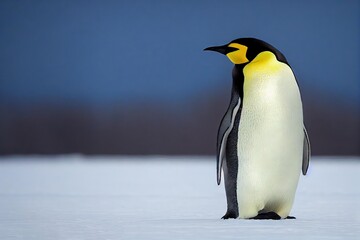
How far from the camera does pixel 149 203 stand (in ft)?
22.5

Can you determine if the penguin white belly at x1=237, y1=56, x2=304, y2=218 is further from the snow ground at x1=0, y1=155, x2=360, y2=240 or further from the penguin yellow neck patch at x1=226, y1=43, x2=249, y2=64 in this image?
the snow ground at x1=0, y1=155, x2=360, y2=240

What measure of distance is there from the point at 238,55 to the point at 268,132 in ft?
1.69

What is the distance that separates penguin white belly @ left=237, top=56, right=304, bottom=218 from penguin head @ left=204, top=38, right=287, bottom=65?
60 millimetres

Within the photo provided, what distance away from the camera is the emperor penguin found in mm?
5098

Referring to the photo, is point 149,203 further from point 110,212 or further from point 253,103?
point 253,103

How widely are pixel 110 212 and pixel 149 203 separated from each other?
3.82 feet

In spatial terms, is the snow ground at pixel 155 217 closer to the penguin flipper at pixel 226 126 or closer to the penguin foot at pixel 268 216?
the penguin foot at pixel 268 216

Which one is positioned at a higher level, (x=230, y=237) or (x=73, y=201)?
(x=230, y=237)

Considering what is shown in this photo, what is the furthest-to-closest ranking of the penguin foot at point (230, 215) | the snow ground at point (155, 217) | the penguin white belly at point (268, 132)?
the penguin foot at point (230, 215), the penguin white belly at point (268, 132), the snow ground at point (155, 217)

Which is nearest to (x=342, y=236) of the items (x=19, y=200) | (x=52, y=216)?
(x=52, y=216)

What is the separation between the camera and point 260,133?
5.11 metres

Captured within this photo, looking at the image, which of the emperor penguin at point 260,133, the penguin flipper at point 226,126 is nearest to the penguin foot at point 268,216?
the emperor penguin at point 260,133

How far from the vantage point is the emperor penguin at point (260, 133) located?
510 centimetres

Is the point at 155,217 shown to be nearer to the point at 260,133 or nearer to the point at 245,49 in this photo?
the point at 260,133
